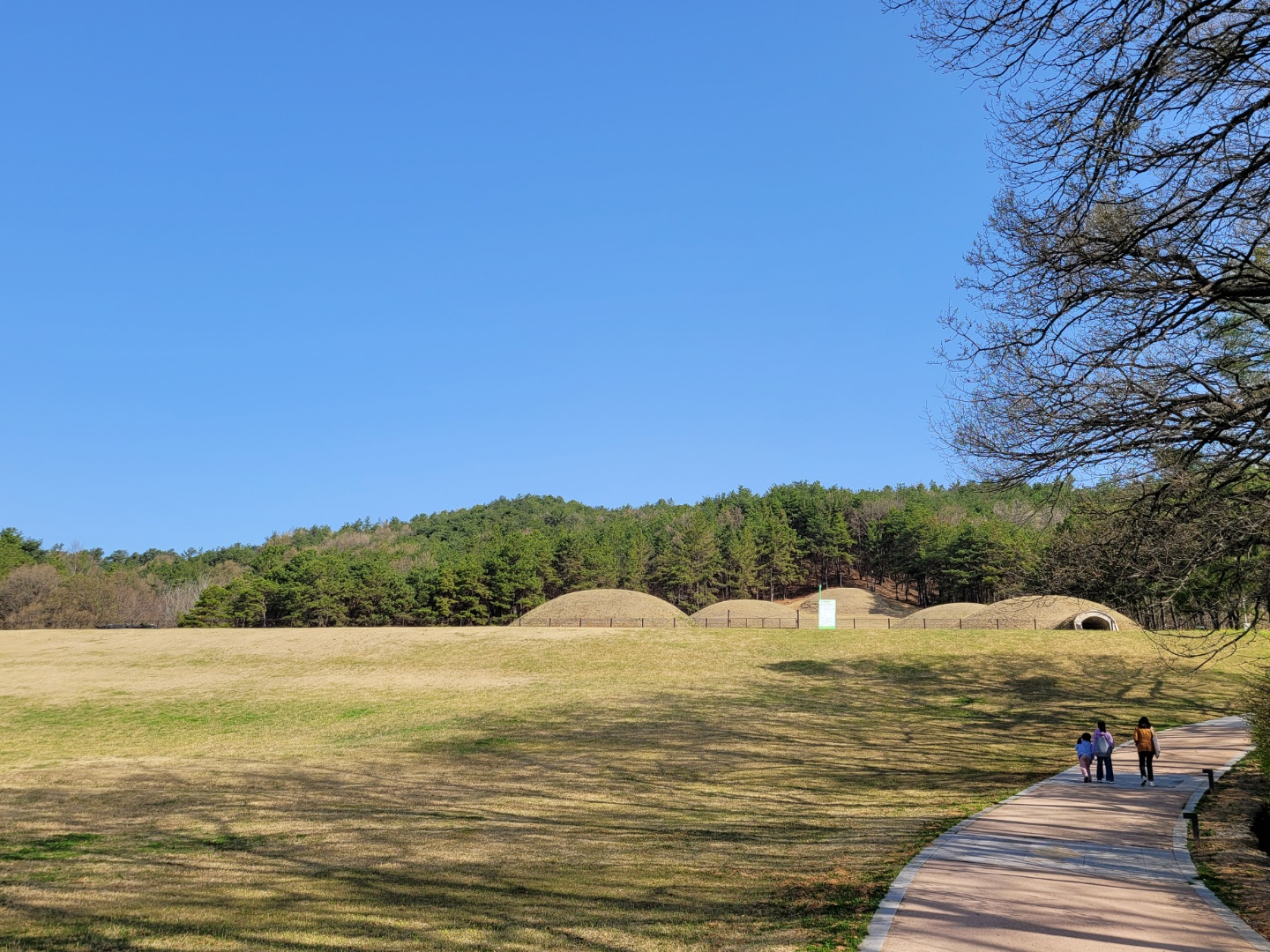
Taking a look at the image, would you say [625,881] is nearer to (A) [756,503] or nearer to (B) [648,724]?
(B) [648,724]

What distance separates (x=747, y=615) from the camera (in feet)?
232

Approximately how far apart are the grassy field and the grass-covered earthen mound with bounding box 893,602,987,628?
14.5 m

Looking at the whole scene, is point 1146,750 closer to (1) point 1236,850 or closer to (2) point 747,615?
(1) point 1236,850

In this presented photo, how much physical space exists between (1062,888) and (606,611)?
56.8 m

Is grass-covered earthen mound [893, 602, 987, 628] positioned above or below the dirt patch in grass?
above

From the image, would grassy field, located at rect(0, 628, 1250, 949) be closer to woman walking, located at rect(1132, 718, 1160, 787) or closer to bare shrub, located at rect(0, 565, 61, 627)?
woman walking, located at rect(1132, 718, 1160, 787)

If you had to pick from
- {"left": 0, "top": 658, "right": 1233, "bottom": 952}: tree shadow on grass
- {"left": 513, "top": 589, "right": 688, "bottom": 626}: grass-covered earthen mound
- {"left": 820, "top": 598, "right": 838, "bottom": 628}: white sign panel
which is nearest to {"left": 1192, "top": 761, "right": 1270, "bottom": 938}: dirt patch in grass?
{"left": 0, "top": 658, "right": 1233, "bottom": 952}: tree shadow on grass

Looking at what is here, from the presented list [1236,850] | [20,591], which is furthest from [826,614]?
[20,591]

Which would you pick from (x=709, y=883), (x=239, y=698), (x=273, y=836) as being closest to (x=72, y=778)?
(x=273, y=836)

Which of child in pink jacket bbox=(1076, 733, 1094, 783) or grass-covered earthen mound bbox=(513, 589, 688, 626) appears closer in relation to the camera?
child in pink jacket bbox=(1076, 733, 1094, 783)

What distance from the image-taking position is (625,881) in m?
10.4

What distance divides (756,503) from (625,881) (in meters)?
128

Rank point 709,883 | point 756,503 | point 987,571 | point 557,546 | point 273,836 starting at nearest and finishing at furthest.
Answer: point 709,883 < point 273,836 < point 987,571 < point 557,546 < point 756,503

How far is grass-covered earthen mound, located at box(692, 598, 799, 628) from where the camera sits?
220 feet
